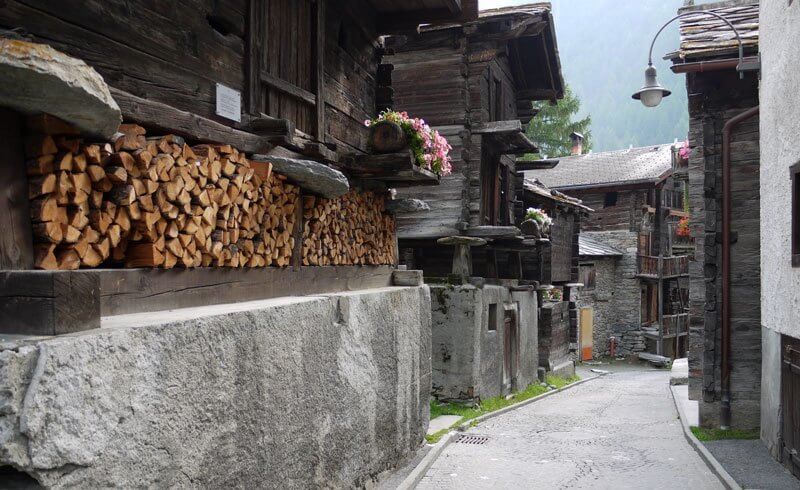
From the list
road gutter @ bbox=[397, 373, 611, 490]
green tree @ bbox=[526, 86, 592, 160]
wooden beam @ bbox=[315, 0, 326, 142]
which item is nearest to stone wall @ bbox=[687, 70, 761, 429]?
road gutter @ bbox=[397, 373, 611, 490]

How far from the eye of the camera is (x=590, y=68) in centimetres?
16325

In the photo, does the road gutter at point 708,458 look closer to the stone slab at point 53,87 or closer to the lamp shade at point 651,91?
the lamp shade at point 651,91

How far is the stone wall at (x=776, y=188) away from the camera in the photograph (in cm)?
809

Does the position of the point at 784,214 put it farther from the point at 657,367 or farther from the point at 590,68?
the point at 590,68

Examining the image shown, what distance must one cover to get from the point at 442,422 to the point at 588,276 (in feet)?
64.5

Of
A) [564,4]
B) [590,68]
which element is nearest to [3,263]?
[590,68]

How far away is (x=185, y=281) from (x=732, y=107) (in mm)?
9652

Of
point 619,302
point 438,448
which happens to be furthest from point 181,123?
point 619,302

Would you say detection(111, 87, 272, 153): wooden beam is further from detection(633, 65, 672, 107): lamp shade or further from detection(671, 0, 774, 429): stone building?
detection(671, 0, 774, 429): stone building

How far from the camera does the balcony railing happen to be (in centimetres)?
3098

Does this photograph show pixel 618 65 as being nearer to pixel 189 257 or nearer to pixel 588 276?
pixel 588 276

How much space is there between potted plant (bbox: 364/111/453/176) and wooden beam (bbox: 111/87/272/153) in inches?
83.3

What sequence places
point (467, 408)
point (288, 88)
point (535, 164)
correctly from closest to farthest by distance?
point (288, 88) → point (467, 408) → point (535, 164)

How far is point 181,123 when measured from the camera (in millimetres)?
4480
